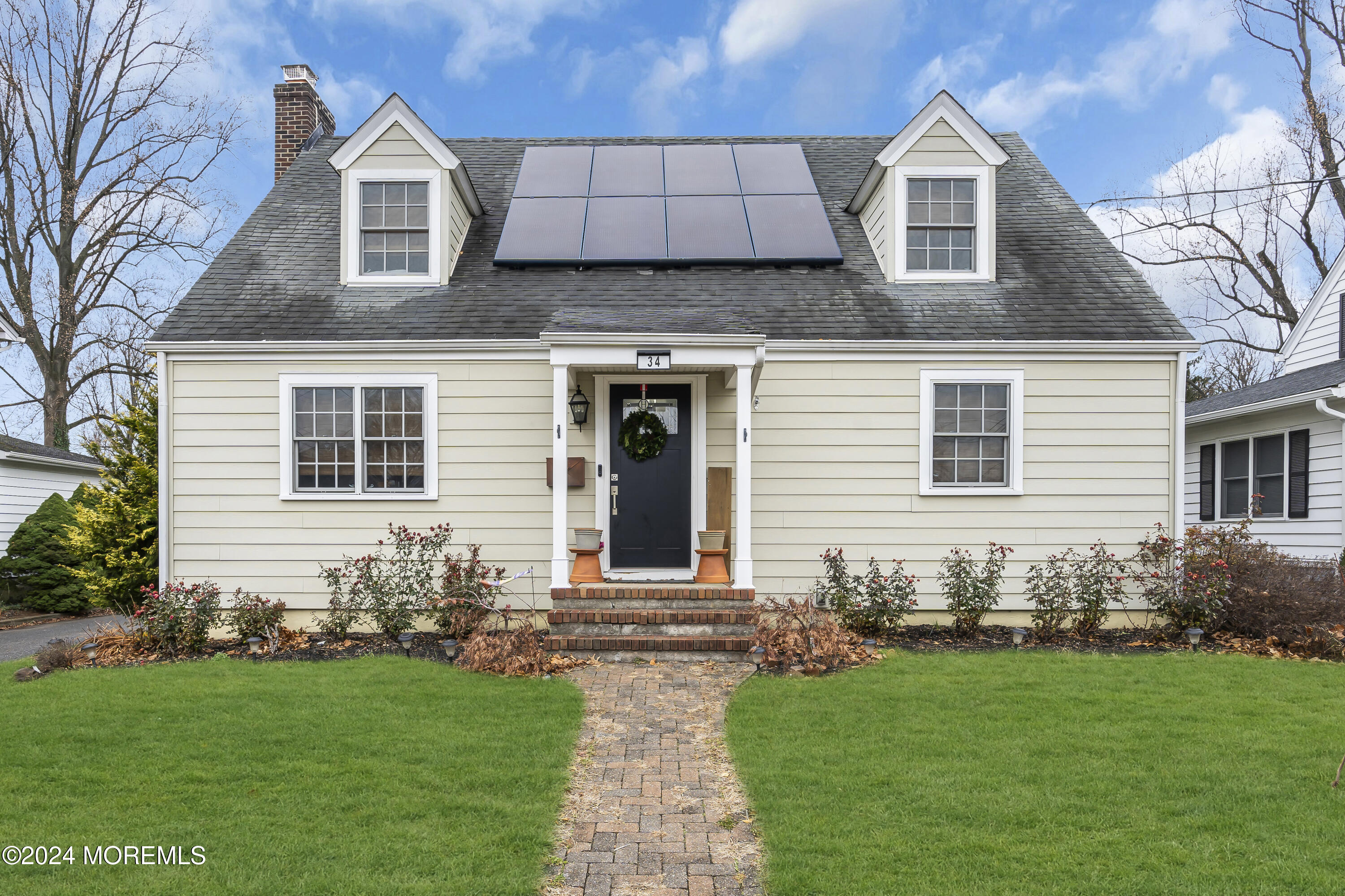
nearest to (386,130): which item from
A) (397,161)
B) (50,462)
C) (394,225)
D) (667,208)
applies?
(397,161)

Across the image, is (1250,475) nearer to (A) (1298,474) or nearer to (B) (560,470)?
(A) (1298,474)

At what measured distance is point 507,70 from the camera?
17406mm

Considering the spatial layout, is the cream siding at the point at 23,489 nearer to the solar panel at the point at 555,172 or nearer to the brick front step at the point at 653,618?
the solar panel at the point at 555,172

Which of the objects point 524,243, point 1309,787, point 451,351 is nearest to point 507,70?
point 524,243

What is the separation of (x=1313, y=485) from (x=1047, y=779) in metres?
9.84

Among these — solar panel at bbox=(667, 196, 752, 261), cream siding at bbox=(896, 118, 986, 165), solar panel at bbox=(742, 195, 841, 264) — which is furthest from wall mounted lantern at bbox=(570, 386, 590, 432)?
cream siding at bbox=(896, 118, 986, 165)

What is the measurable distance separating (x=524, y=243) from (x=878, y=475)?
520 centimetres

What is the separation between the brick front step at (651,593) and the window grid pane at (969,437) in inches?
114

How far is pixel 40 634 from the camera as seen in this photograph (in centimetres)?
1258

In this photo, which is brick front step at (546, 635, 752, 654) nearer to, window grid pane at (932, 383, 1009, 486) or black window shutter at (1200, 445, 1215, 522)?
window grid pane at (932, 383, 1009, 486)

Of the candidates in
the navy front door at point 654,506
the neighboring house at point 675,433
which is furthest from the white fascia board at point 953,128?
the navy front door at point 654,506

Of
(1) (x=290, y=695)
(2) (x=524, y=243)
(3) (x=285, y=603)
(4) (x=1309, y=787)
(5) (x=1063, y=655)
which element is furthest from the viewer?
(2) (x=524, y=243)

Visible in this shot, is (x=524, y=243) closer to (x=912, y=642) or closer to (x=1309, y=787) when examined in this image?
(x=912, y=642)

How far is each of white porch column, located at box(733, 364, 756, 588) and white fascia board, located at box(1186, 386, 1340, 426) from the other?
25.5 feet
